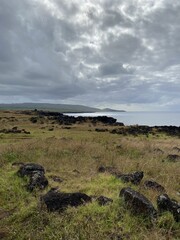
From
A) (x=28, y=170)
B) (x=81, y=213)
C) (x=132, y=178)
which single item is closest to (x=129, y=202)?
(x=81, y=213)

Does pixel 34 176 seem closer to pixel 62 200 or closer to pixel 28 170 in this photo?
pixel 28 170

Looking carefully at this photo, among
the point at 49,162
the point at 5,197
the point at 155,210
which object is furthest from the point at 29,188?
the point at 49,162

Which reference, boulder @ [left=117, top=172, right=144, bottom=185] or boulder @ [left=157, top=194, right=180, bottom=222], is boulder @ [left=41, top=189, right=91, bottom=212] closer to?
boulder @ [left=157, top=194, right=180, bottom=222]

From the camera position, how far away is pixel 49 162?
17.6 metres

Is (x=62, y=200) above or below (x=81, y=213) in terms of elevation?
above

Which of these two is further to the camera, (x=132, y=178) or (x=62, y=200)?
(x=132, y=178)

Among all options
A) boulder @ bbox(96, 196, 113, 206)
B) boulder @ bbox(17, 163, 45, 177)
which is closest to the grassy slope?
boulder @ bbox(96, 196, 113, 206)

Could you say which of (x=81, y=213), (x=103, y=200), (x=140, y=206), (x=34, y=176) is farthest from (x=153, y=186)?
(x=34, y=176)

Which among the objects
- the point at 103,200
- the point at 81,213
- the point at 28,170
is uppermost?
the point at 103,200

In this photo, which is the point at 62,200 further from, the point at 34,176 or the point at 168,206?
the point at 168,206

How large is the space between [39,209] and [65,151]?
42.4 feet

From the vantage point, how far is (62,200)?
9414 millimetres

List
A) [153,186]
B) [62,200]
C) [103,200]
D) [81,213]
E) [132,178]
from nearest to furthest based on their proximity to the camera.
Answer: [81,213]
[62,200]
[103,200]
[153,186]
[132,178]

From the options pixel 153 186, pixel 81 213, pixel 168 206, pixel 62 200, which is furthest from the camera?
pixel 153 186
